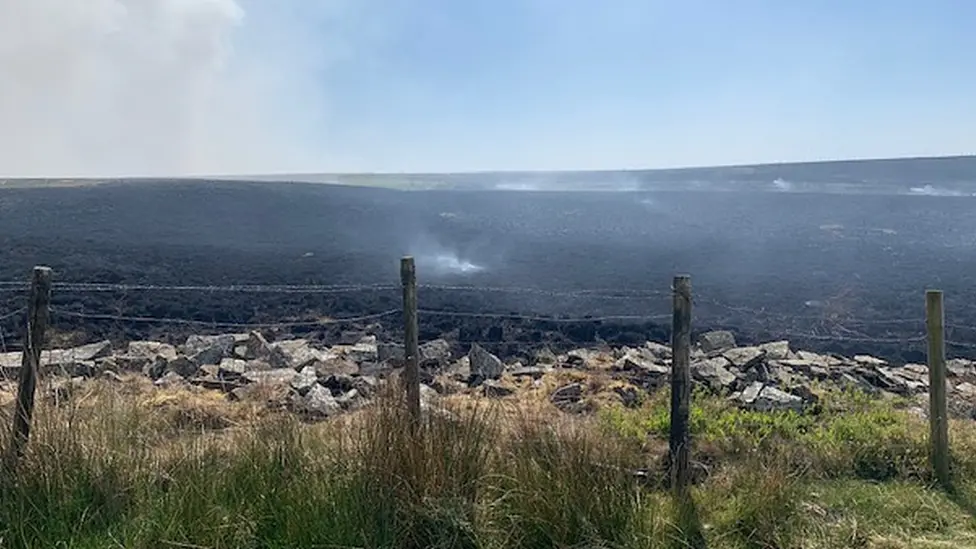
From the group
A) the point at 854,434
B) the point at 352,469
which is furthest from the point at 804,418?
the point at 352,469

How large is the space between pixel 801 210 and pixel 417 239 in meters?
21.4

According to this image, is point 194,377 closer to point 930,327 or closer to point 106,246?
point 930,327

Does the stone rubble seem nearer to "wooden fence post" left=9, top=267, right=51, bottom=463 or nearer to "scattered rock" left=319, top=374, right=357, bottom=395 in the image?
"scattered rock" left=319, top=374, right=357, bottom=395

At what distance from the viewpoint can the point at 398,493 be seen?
4.17 m

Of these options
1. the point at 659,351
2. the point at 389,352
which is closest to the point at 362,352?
the point at 389,352

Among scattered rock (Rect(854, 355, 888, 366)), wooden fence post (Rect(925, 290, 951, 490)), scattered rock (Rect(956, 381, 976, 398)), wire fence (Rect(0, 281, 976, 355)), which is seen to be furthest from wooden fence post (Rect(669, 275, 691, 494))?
wire fence (Rect(0, 281, 976, 355))

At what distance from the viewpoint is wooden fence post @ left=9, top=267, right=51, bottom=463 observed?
447 cm

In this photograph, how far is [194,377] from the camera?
394 inches

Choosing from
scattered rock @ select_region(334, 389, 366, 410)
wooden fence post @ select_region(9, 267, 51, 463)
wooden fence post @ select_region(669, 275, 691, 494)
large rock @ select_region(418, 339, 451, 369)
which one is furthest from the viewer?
large rock @ select_region(418, 339, 451, 369)

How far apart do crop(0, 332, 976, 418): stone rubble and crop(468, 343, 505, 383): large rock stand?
16mm

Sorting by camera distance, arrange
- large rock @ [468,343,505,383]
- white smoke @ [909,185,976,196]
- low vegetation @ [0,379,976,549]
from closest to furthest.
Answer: low vegetation @ [0,379,976,549], large rock @ [468,343,505,383], white smoke @ [909,185,976,196]

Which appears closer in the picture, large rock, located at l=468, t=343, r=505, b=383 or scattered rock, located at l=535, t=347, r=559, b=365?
large rock, located at l=468, t=343, r=505, b=383

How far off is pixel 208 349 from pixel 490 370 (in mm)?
4365

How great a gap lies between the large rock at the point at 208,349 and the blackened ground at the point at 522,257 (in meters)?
2.07
